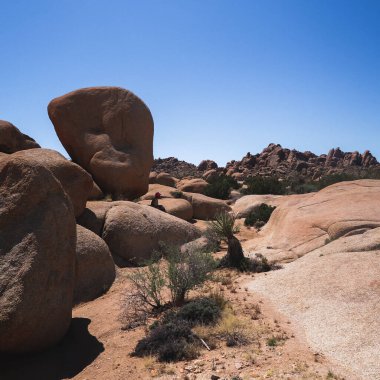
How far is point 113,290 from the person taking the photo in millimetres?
10000

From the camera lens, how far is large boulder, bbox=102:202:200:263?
1193 cm

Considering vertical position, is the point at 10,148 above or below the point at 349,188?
above

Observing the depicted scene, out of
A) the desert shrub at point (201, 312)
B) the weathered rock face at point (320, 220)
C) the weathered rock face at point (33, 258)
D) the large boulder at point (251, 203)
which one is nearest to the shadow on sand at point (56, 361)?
the weathered rock face at point (33, 258)

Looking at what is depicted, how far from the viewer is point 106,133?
16109 mm

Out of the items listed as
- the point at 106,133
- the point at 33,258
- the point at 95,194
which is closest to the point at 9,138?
the point at 95,194

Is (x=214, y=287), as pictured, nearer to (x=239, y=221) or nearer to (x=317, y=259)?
(x=317, y=259)

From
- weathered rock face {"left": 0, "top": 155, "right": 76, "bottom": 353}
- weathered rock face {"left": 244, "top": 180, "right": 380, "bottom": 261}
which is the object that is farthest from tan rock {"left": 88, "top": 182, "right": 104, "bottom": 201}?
weathered rock face {"left": 0, "top": 155, "right": 76, "bottom": 353}

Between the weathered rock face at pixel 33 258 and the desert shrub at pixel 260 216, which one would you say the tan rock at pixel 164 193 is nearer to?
the desert shrub at pixel 260 216

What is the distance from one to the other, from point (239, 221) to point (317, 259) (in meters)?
10.9

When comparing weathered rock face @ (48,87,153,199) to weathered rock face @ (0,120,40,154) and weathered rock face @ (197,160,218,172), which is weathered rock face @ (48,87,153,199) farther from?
weathered rock face @ (197,160,218,172)

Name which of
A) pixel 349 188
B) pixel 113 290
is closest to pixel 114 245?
pixel 113 290

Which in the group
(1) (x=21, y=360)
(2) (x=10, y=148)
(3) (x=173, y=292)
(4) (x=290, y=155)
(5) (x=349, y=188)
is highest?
(4) (x=290, y=155)

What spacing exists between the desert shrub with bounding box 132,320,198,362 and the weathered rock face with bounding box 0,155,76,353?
1.57 meters

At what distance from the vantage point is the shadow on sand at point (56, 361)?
6207 millimetres
